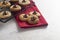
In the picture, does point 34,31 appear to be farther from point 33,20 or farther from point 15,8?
point 15,8

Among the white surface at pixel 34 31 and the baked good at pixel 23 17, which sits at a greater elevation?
the baked good at pixel 23 17

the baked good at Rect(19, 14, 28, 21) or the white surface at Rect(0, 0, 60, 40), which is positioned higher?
the baked good at Rect(19, 14, 28, 21)

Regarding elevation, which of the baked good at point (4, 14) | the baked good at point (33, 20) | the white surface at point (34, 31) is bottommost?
the white surface at point (34, 31)

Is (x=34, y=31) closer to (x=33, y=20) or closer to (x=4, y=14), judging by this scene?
(x=33, y=20)

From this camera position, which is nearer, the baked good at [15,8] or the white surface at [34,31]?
the white surface at [34,31]

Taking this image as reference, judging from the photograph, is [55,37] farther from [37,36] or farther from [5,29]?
[5,29]

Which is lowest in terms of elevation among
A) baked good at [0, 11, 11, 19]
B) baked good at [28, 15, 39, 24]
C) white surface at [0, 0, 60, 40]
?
white surface at [0, 0, 60, 40]

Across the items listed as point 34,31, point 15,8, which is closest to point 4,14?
point 15,8

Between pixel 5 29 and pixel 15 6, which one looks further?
pixel 15 6

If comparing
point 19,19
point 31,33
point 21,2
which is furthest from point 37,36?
point 21,2

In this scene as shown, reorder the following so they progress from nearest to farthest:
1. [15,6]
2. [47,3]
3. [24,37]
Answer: [24,37] → [15,6] → [47,3]

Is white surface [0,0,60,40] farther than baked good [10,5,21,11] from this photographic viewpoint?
No
